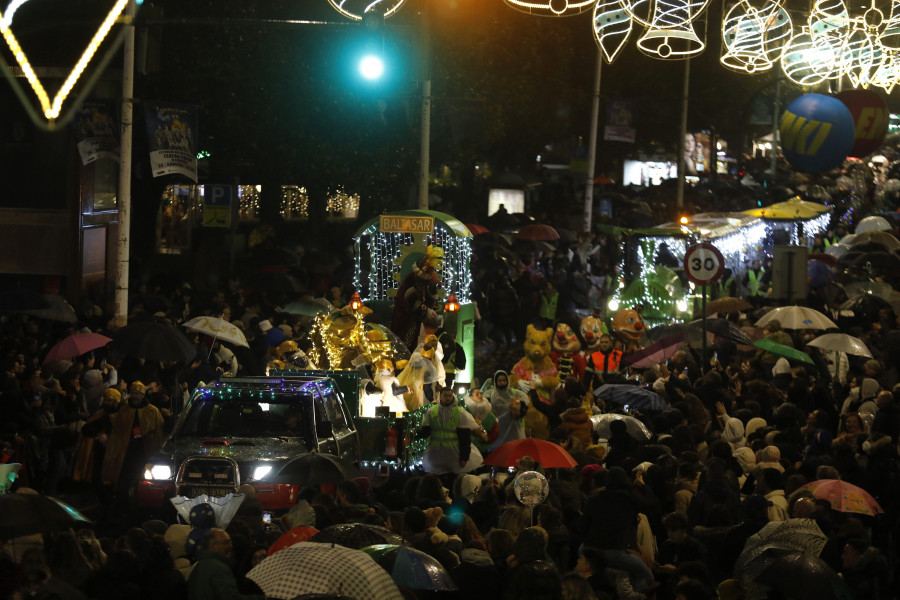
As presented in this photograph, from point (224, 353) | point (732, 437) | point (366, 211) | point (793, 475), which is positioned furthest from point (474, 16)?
point (793, 475)

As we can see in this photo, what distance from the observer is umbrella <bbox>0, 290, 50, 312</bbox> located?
18984mm

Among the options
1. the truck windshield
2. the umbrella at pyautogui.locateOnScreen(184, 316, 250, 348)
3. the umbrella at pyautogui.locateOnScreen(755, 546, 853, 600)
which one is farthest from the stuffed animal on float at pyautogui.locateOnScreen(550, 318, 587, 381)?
the umbrella at pyautogui.locateOnScreen(755, 546, 853, 600)

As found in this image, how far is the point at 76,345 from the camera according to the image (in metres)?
16.7

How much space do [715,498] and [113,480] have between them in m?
6.67

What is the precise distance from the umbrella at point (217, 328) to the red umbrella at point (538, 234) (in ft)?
55.2

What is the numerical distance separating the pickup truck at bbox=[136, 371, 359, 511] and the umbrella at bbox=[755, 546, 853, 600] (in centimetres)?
509

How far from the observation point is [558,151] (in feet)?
222

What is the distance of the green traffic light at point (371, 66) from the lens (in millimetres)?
17625

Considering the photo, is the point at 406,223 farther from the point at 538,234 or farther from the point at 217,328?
the point at 538,234

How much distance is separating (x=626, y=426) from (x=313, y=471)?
353 centimetres

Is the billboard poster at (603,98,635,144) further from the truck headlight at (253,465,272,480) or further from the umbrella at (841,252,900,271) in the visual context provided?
the truck headlight at (253,465,272,480)

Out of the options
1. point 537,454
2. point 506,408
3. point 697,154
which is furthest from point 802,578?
point 697,154

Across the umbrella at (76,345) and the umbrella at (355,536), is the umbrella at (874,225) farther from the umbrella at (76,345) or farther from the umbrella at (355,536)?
the umbrella at (355,536)

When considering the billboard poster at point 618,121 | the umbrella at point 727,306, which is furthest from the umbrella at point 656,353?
the billboard poster at point 618,121
